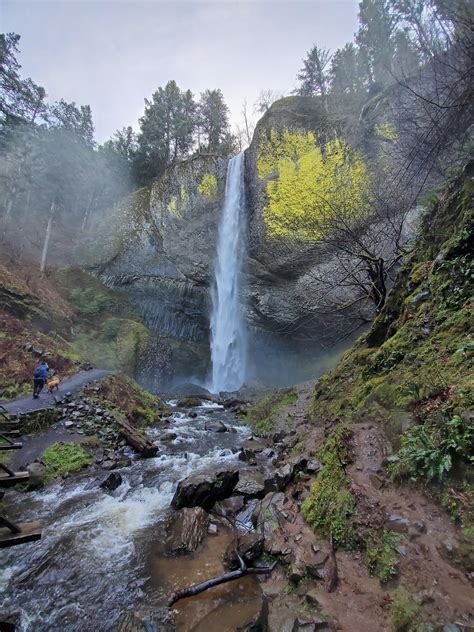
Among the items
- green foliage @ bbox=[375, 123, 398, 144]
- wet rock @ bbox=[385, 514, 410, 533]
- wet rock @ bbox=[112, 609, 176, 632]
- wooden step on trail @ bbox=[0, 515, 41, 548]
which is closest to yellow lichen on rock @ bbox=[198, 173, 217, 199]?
green foliage @ bbox=[375, 123, 398, 144]

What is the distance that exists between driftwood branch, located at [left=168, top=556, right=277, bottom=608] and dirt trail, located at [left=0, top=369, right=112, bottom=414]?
8.21m

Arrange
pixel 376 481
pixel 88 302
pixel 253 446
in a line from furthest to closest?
pixel 88 302 < pixel 253 446 < pixel 376 481

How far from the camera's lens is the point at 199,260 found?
2556 centimetres

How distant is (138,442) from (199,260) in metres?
18.4

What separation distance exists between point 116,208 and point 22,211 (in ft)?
29.5

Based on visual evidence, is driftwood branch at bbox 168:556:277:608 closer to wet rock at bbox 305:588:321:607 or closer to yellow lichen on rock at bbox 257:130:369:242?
wet rock at bbox 305:588:321:607

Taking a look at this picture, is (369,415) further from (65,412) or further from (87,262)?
(87,262)

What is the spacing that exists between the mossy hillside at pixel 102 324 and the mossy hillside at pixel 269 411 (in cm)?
1015

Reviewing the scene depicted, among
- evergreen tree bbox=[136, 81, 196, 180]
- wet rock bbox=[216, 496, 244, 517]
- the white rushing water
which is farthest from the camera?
evergreen tree bbox=[136, 81, 196, 180]

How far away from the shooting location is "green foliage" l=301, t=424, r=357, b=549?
3.79 meters

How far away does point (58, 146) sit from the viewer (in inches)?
1105

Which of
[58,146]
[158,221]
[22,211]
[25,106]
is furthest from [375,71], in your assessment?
[22,211]

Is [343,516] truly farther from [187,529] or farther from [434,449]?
[187,529]

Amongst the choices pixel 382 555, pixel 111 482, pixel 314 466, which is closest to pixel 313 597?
pixel 382 555
